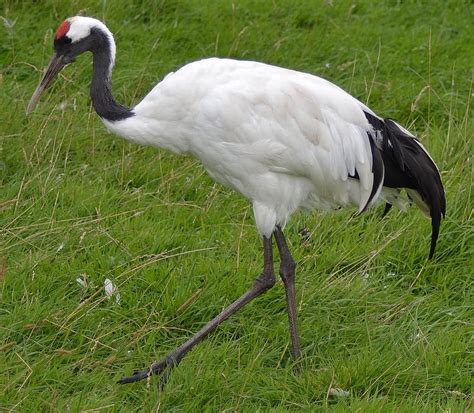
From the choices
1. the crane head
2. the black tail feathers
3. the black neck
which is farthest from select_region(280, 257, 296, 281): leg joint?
the crane head

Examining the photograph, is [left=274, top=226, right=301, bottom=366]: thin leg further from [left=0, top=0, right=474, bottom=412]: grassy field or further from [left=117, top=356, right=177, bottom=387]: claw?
[left=117, top=356, right=177, bottom=387]: claw

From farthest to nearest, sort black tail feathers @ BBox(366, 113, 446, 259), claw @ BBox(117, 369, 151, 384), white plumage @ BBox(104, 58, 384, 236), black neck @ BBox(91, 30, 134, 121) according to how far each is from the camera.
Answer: black tail feathers @ BBox(366, 113, 446, 259) → black neck @ BBox(91, 30, 134, 121) → white plumage @ BBox(104, 58, 384, 236) → claw @ BBox(117, 369, 151, 384)

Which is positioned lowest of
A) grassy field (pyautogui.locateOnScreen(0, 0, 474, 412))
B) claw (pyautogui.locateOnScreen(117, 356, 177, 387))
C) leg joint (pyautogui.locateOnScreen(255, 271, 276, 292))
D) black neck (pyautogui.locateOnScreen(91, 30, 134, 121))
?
grassy field (pyautogui.locateOnScreen(0, 0, 474, 412))

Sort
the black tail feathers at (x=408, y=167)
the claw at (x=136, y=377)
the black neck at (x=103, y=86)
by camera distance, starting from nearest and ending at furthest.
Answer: the claw at (x=136, y=377) → the black neck at (x=103, y=86) → the black tail feathers at (x=408, y=167)

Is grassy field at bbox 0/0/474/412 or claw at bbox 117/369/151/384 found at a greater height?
claw at bbox 117/369/151/384

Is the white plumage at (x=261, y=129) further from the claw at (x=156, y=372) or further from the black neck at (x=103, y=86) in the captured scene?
the claw at (x=156, y=372)

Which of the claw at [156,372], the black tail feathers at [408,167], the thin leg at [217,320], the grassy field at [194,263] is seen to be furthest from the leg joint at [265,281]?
the black tail feathers at [408,167]

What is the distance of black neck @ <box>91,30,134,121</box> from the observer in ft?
17.5

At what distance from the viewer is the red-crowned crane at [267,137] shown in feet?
17.0

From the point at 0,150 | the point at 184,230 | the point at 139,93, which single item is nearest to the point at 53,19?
the point at 139,93

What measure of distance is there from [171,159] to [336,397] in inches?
93.2

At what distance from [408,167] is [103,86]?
1.51m

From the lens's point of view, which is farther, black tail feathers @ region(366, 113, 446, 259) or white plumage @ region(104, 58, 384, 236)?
black tail feathers @ region(366, 113, 446, 259)

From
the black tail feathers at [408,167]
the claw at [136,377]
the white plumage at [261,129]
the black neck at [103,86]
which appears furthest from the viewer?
the black tail feathers at [408,167]
